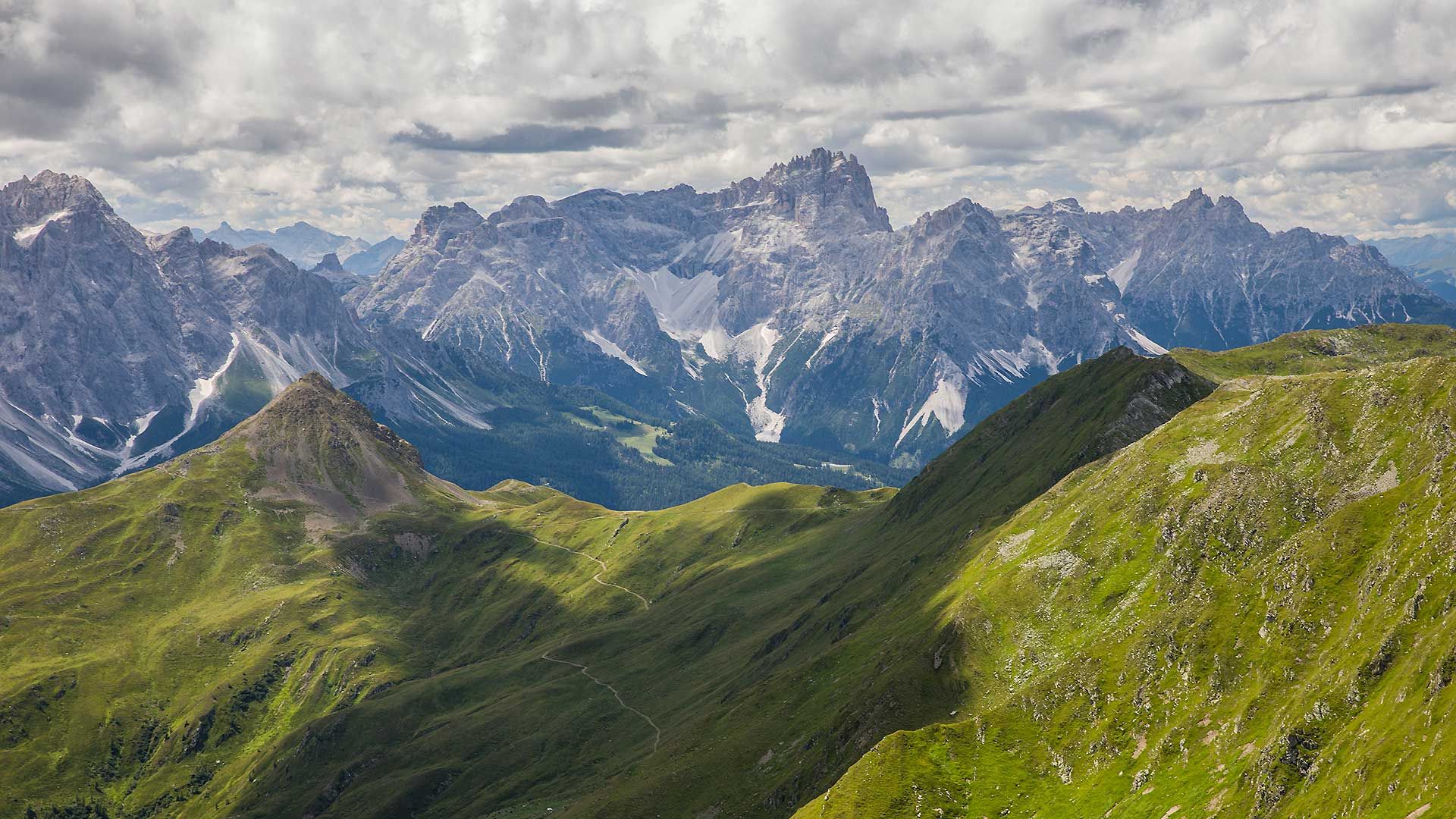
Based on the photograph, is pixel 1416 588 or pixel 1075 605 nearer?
pixel 1416 588

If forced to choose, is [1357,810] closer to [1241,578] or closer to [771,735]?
[1241,578]

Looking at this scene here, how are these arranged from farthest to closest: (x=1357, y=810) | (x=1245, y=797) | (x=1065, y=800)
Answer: (x=1065, y=800)
(x=1245, y=797)
(x=1357, y=810)

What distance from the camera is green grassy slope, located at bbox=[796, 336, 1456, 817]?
107000 mm

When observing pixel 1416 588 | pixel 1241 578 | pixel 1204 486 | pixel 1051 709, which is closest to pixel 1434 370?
pixel 1204 486

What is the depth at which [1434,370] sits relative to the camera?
165625 mm

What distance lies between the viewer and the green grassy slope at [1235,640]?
107 meters

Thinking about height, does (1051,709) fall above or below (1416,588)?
below

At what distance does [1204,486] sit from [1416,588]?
5860cm

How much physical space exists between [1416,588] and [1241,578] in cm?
2956

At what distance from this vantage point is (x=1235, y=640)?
5344 inches

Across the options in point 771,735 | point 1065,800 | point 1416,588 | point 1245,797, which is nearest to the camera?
point 1245,797

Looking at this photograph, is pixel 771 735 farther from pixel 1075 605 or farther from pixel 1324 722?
pixel 1324 722

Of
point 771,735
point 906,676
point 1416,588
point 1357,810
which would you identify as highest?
point 1416,588

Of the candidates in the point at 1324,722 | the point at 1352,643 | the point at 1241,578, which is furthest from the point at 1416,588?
the point at 1241,578
